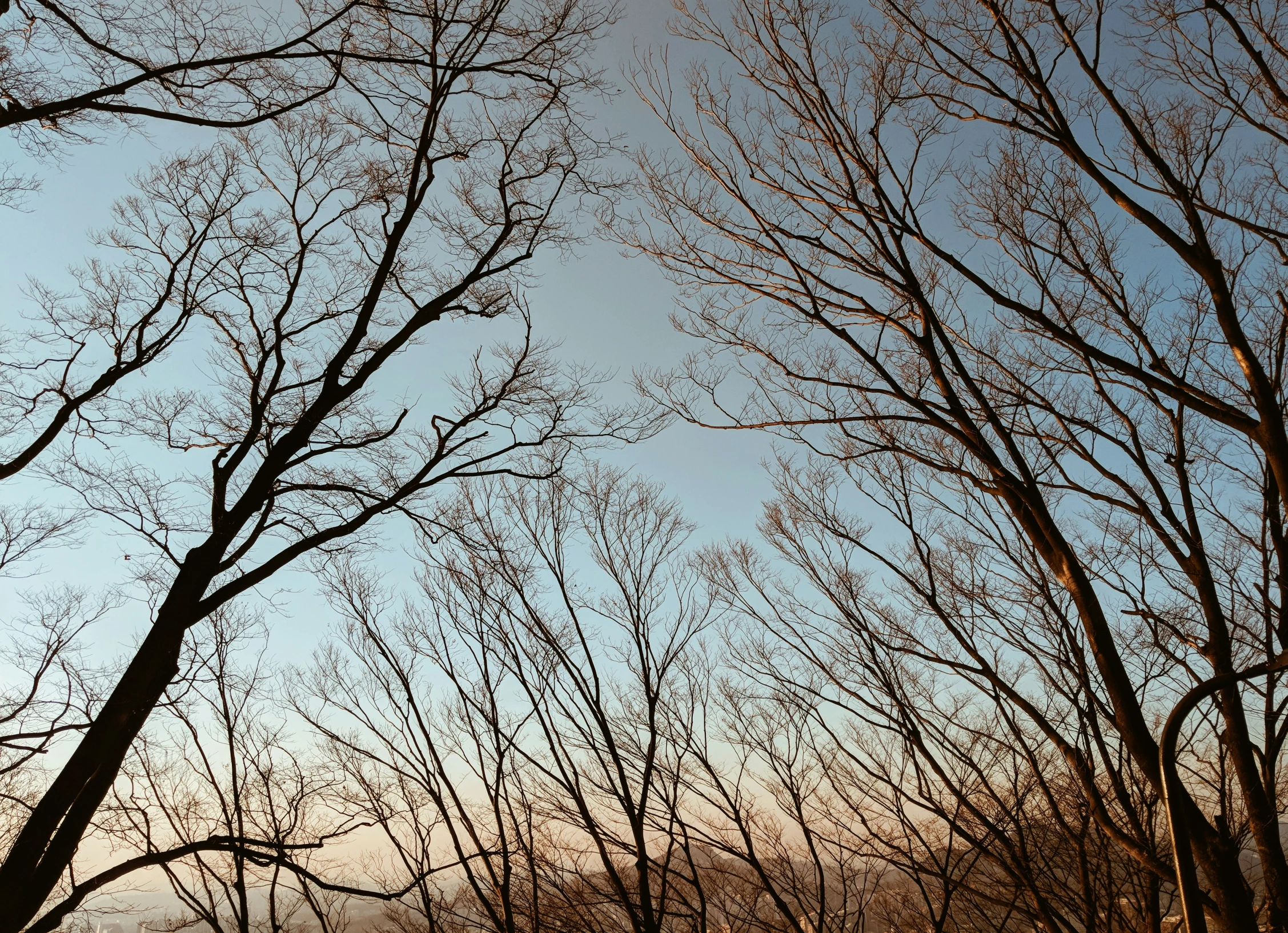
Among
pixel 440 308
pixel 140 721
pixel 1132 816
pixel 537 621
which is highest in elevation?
pixel 440 308

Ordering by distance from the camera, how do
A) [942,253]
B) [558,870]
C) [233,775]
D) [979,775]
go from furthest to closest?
[233,775]
[558,870]
[979,775]
[942,253]

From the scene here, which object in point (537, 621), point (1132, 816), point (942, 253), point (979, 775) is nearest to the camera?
point (942, 253)

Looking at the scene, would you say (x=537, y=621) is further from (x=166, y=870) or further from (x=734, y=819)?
(x=166, y=870)

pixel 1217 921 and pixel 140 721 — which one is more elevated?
pixel 140 721

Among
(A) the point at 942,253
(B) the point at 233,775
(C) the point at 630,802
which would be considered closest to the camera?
(A) the point at 942,253

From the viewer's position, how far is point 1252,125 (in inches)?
187

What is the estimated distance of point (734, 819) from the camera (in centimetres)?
954

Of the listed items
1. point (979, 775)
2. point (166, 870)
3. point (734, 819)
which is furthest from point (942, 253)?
point (166, 870)

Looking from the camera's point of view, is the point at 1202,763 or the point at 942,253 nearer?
the point at 942,253

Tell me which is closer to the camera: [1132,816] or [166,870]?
[1132,816]

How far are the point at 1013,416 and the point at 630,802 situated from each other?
6.13m

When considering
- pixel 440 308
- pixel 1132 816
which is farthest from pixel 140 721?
pixel 1132 816

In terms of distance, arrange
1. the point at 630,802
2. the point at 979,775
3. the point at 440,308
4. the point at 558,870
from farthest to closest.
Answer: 1. the point at 558,870
2. the point at 630,802
3. the point at 979,775
4. the point at 440,308

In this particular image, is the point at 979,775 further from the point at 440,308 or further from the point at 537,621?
the point at 440,308
